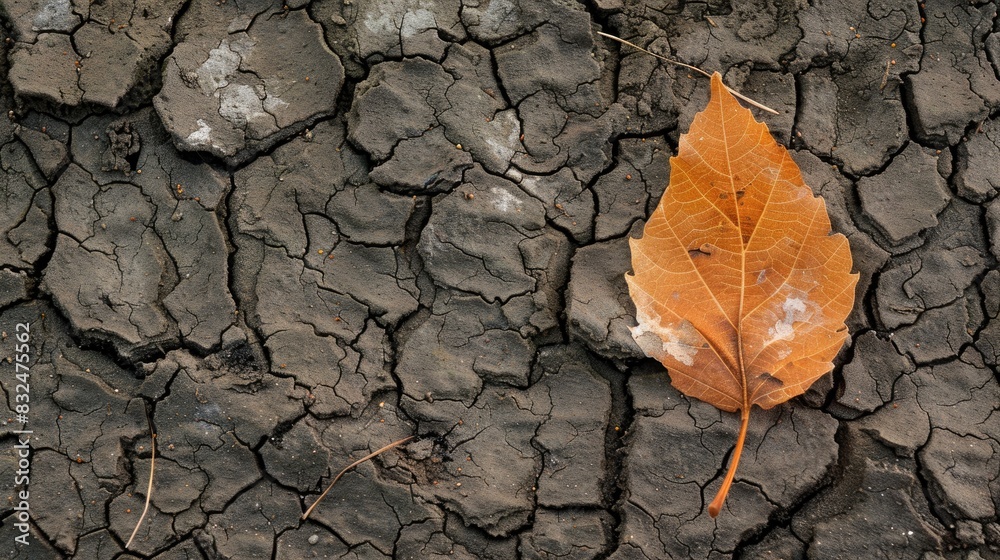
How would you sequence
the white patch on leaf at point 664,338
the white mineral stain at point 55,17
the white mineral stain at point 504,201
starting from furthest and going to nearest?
the white mineral stain at point 55,17
the white mineral stain at point 504,201
the white patch on leaf at point 664,338

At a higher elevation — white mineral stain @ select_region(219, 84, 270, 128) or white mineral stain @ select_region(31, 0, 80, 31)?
white mineral stain @ select_region(31, 0, 80, 31)

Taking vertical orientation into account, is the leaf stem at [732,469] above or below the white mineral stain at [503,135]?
below

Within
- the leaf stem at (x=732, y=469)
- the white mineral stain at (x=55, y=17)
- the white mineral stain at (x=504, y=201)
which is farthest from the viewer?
the white mineral stain at (x=55, y=17)

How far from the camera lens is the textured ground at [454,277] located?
2227 millimetres

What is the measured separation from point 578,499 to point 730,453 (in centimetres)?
50

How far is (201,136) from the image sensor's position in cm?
249

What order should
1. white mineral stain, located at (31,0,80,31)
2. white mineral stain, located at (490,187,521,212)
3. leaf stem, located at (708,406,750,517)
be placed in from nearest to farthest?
1. leaf stem, located at (708,406,750,517)
2. white mineral stain, located at (490,187,521,212)
3. white mineral stain, located at (31,0,80,31)

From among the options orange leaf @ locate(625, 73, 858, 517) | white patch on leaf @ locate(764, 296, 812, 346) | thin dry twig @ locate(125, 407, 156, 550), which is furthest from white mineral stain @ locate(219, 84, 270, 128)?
white patch on leaf @ locate(764, 296, 812, 346)

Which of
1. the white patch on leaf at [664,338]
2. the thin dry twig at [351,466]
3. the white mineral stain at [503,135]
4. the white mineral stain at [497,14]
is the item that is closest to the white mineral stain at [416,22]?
the white mineral stain at [497,14]

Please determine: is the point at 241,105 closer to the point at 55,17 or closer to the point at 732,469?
the point at 55,17

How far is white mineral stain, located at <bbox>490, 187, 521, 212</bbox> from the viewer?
96.9 inches

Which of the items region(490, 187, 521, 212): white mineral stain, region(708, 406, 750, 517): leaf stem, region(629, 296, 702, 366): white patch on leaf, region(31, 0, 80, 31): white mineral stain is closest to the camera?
region(708, 406, 750, 517): leaf stem

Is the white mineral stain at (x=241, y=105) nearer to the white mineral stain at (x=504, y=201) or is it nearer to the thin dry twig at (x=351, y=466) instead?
the white mineral stain at (x=504, y=201)

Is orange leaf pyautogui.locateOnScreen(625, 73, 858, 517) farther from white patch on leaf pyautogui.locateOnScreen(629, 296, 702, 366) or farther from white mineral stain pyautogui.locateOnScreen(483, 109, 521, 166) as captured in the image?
white mineral stain pyautogui.locateOnScreen(483, 109, 521, 166)
